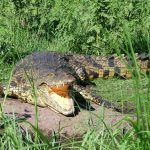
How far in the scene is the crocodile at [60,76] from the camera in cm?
669

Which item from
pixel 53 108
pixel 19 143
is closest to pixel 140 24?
pixel 53 108

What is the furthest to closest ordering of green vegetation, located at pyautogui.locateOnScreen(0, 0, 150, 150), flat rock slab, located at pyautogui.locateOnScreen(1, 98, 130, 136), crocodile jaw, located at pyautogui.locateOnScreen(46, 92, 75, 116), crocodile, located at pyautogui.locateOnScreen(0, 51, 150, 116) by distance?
green vegetation, located at pyautogui.locateOnScreen(0, 0, 150, 150) < crocodile, located at pyautogui.locateOnScreen(0, 51, 150, 116) < crocodile jaw, located at pyautogui.locateOnScreen(46, 92, 75, 116) < flat rock slab, located at pyautogui.locateOnScreen(1, 98, 130, 136)

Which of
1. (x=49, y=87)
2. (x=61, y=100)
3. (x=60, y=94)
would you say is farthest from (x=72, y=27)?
(x=61, y=100)

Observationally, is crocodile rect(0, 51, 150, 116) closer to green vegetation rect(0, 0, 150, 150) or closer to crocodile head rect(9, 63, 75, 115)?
crocodile head rect(9, 63, 75, 115)

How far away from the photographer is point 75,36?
8961 mm

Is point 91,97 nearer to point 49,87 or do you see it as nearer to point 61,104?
point 49,87

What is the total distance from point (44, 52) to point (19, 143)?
18.5ft

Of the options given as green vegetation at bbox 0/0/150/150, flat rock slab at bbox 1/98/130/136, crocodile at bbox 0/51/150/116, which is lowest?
flat rock slab at bbox 1/98/130/136

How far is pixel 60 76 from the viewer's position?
23.3 ft

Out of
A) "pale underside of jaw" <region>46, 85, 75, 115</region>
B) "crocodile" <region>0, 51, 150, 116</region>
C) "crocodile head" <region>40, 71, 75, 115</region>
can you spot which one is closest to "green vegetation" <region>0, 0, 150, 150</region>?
"crocodile" <region>0, 51, 150, 116</region>

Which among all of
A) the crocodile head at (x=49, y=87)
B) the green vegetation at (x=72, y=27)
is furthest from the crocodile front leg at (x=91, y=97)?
the crocodile head at (x=49, y=87)

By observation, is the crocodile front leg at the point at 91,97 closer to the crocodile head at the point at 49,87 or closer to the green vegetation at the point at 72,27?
the green vegetation at the point at 72,27

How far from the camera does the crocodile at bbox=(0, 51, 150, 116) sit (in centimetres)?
669

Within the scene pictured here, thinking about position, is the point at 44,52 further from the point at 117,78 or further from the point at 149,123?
the point at 149,123
